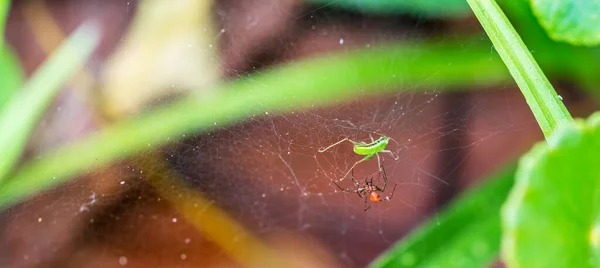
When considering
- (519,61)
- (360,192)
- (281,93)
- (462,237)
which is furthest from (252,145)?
(519,61)

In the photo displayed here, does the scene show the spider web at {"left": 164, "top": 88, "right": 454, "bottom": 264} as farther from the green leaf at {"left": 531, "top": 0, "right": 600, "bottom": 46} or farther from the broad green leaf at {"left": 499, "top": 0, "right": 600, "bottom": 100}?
the green leaf at {"left": 531, "top": 0, "right": 600, "bottom": 46}

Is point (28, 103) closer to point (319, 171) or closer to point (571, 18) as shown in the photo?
point (319, 171)

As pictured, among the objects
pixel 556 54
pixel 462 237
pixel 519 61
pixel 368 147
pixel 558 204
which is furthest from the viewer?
pixel 556 54

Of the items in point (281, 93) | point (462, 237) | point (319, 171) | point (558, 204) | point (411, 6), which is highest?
point (411, 6)

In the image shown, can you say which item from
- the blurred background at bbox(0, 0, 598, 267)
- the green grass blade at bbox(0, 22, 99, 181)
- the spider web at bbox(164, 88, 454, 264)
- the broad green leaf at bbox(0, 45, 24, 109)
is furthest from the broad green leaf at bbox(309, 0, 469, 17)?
the broad green leaf at bbox(0, 45, 24, 109)

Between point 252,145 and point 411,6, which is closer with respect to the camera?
point 252,145

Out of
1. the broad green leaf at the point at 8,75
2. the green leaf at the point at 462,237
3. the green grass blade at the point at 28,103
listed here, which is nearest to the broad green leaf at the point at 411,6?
the green leaf at the point at 462,237

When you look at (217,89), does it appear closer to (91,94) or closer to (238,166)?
(238,166)
